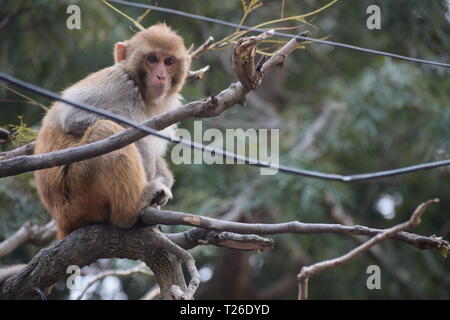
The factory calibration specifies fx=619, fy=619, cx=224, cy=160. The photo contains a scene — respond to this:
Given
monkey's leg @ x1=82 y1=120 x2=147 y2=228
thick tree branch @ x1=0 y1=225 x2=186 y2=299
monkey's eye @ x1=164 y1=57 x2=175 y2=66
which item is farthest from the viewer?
monkey's eye @ x1=164 y1=57 x2=175 y2=66

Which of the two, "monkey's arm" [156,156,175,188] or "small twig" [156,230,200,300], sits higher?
"monkey's arm" [156,156,175,188]

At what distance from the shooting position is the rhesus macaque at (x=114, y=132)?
18.3 feet

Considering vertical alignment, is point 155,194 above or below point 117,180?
below

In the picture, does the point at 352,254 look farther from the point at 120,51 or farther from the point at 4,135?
the point at 120,51

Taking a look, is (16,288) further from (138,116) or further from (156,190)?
(138,116)

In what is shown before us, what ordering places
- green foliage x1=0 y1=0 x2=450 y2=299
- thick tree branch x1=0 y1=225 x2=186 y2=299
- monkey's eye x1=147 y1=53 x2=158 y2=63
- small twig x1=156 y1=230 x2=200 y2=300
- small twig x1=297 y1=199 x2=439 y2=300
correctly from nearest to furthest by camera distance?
small twig x1=297 y1=199 x2=439 y2=300 < small twig x1=156 y1=230 x2=200 y2=300 < thick tree branch x1=0 y1=225 x2=186 y2=299 < monkey's eye x1=147 y1=53 x2=158 y2=63 < green foliage x1=0 y1=0 x2=450 y2=299

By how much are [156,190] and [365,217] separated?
9841 mm

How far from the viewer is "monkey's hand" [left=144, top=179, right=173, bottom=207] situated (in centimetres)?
573

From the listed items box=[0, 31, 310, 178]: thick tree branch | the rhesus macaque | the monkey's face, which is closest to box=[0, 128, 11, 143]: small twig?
the rhesus macaque

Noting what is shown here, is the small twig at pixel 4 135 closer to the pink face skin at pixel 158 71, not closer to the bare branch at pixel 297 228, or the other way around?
the pink face skin at pixel 158 71

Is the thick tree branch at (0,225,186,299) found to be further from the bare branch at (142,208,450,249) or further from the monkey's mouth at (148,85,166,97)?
the monkey's mouth at (148,85,166,97)

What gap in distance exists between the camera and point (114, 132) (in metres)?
5.59

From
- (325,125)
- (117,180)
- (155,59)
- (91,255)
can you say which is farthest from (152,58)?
(325,125)

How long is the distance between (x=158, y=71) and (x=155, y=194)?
1.39m
